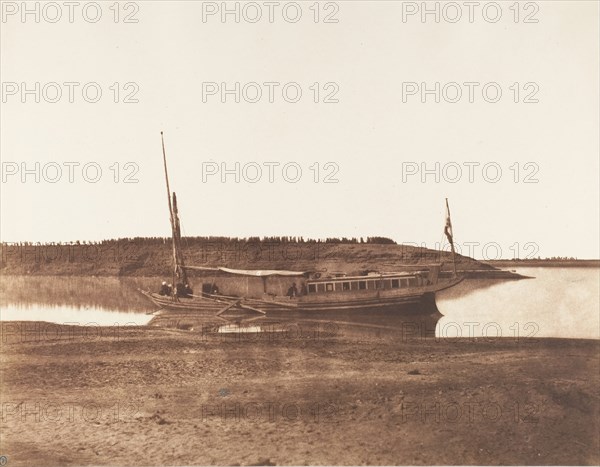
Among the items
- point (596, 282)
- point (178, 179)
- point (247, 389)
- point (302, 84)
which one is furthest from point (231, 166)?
point (596, 282)

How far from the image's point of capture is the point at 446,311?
5.14 m

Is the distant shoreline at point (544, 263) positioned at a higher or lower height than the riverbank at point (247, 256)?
lower

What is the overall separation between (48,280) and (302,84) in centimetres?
323

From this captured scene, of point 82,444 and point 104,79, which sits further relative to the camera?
point 104,79

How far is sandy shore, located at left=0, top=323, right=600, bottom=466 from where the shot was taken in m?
4.26

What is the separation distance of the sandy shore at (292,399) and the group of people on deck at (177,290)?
1.22 feet

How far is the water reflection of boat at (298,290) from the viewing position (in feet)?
16.6

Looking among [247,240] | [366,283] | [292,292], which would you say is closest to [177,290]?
[247,240]

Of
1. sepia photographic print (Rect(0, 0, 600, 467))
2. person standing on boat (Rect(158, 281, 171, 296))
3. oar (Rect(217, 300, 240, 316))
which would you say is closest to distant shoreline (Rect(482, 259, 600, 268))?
sepia photographic print (Rect(0, 0, 600, 467))

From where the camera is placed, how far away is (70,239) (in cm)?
502

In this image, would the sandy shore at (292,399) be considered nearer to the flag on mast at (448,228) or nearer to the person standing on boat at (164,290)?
the person standing on boat at (164,290)

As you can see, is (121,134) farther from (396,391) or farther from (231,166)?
(396,391)

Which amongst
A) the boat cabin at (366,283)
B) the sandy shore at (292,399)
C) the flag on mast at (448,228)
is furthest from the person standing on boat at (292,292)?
the flag on mast at (448,228)

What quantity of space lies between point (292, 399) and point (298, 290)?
1088 millimetres
